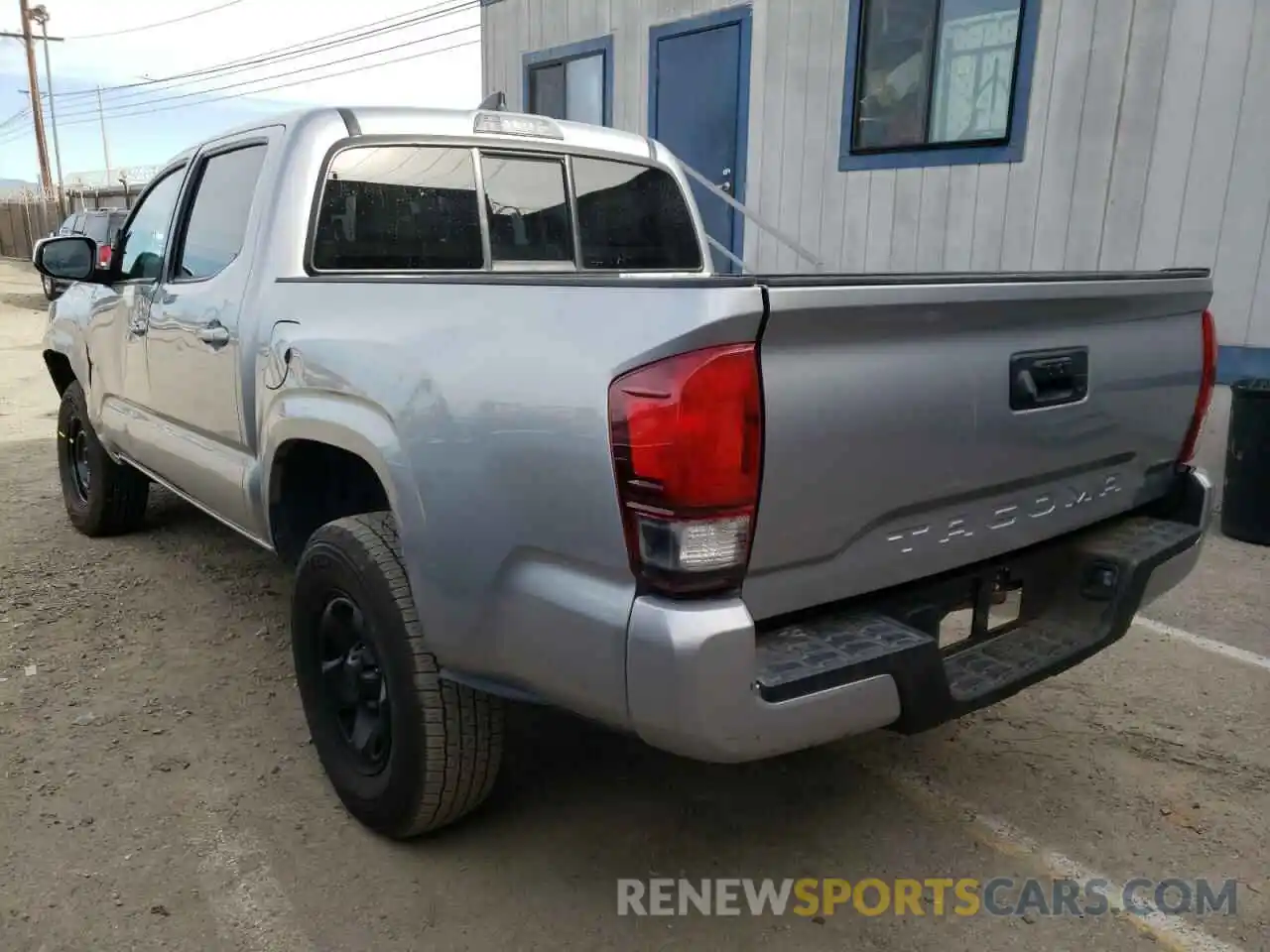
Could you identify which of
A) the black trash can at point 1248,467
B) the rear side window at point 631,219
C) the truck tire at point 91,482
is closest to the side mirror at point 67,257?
the truck tire at point 91,482

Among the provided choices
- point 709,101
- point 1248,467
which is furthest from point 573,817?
point 709,101

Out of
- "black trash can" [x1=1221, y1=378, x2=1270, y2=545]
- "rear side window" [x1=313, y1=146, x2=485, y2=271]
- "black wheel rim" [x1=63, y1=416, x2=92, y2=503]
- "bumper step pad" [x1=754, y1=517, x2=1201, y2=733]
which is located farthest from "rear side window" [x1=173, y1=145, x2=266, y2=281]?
"black trash can" [x1=1221, y1=378, x2=1270, y2=545]

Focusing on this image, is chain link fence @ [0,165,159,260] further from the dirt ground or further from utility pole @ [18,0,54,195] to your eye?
the dirt ground

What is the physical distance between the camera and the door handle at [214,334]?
3.17m

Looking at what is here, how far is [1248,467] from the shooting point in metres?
5.34

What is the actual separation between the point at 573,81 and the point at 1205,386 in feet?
27.2

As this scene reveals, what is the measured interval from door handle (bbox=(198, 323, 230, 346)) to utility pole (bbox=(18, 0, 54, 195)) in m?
36.7

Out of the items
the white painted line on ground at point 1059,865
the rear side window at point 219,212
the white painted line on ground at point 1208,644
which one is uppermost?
the rear side window at point 219,212

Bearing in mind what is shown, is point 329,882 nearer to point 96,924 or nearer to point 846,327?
point 96,924

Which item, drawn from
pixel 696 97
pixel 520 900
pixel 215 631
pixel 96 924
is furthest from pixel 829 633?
pixel 696 97

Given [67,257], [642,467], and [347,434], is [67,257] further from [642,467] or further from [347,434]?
[642,467]

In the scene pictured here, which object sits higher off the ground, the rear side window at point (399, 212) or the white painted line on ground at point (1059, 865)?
the rear side window at point (399, 212)

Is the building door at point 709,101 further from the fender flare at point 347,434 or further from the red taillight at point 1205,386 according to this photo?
the fender flare at point 347,434

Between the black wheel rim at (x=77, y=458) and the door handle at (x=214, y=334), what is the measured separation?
2.37 meters
